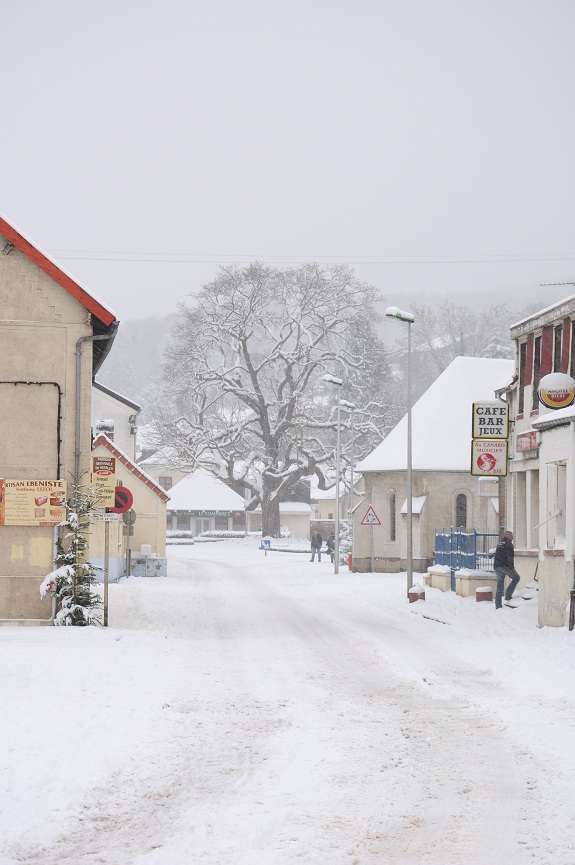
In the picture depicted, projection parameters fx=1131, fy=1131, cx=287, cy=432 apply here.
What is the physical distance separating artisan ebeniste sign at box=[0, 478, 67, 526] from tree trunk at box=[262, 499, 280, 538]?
1954 inches

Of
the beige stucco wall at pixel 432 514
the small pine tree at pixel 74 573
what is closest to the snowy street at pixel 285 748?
the small pine tree at pixel 74 573

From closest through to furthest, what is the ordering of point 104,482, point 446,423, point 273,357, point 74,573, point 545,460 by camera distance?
point 74,573
point 104,482
point 545,460
point 446,423
point 273,357

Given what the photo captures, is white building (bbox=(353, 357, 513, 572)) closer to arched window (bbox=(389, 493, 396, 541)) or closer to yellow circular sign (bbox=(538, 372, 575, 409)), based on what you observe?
arched window (bbox=(389, 493, 396, 541))

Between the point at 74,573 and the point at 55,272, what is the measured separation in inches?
216

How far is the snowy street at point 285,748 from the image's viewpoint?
7.09 m

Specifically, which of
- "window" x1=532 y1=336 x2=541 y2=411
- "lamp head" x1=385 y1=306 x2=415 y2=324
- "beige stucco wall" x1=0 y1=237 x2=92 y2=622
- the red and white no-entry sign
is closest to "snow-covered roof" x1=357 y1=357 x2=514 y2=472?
"lamp head" x1=385 y1=306 x2=415 y2=324

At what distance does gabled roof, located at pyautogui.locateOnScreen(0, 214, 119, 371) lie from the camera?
67.2 feet

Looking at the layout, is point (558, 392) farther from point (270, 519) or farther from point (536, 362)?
point (270, 519)

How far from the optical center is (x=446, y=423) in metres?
48.7

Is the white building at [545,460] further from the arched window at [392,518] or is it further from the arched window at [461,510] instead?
the arched window at [392,518]

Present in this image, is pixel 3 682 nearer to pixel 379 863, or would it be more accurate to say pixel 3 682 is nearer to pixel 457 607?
pixel 379 863

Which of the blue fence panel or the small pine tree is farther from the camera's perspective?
the blue fence panel

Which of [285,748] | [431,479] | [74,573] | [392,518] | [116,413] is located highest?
[116,413]

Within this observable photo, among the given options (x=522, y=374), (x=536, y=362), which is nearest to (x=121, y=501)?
(x=536, y=362)
